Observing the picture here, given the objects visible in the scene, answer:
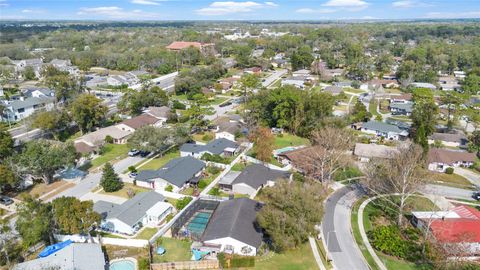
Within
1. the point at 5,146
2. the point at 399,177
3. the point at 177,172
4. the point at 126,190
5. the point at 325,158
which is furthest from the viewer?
the point at 5,146

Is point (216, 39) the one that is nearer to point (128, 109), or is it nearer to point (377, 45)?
point (377, 45)

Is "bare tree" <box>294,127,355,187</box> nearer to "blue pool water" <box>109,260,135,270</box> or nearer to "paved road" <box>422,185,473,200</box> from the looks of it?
"paved road" <box>422,185,473,200</box>

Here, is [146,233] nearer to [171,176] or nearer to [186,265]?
[186,265]

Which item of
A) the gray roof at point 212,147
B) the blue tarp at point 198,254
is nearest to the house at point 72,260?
the blue tarp at point 198,254

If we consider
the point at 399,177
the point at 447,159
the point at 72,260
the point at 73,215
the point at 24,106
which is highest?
the point at 399,177

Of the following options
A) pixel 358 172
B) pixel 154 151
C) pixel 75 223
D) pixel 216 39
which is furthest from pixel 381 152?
pixel 216 39

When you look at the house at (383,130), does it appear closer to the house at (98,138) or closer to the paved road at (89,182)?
the paved road at (89,182)

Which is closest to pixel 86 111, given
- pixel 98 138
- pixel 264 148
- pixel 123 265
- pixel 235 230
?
pixel 98 138
